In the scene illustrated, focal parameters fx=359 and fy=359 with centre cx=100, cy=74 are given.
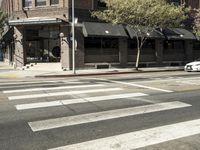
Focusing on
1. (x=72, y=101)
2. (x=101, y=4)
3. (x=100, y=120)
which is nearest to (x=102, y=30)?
(x=101, y=4)

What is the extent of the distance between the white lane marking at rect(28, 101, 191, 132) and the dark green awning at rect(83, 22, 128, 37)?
18197mm

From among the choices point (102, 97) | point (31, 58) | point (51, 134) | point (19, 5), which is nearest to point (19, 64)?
Result: point (31, 58)

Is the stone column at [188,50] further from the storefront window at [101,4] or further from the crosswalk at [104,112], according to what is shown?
the crosswalk at [104,112]

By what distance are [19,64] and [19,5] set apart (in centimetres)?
503

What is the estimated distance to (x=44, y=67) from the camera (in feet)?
98.4

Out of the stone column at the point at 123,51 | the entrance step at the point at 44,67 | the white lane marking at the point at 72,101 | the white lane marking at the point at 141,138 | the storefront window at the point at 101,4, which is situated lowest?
the white lane marking at the point at 141,138

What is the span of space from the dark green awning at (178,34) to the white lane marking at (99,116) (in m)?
22.7

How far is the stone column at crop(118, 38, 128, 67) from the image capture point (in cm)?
3089

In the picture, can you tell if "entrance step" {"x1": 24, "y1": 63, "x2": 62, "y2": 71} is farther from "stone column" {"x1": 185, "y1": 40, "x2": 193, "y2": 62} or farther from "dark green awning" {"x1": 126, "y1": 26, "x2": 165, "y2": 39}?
"stone column" {"x1": 185, "y1": 40, "x2": 193, "y2": 62}

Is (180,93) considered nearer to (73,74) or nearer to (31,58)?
(73,74)

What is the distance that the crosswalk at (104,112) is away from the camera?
22.0 feet

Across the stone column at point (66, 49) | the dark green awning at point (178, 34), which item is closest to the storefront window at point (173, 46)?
the dark green awning at point (178, 34)

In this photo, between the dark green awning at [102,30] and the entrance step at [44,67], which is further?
the entrance step at [44,67]

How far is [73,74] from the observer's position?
24656 mm
